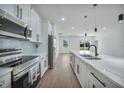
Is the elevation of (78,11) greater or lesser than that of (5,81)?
greater

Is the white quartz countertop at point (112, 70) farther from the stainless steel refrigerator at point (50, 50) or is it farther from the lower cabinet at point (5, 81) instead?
the stainless steel refrigerator at point (50, 50)

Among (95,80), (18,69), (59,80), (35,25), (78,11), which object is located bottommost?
(59,80)

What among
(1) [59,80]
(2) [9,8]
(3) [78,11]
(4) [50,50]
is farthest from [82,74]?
(4) [50,50]

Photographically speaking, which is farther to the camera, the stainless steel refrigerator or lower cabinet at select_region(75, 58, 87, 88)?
the stainless steel refrigerator

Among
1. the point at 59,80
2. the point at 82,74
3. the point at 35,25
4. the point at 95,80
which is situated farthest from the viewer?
the point at 35,25

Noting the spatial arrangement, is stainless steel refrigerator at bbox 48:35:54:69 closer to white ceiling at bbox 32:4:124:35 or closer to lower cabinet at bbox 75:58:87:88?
white ceiling at bbox 32:4:124:35

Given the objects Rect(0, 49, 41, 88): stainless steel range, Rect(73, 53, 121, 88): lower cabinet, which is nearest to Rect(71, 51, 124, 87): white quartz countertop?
Rect(73, 53, 121, 88): lower cabinet

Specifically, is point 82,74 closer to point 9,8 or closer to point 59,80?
point 59,80

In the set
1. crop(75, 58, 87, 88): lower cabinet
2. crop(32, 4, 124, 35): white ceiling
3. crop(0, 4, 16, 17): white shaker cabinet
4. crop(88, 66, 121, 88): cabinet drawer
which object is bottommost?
crop(75, 58, 87, 88): lower cabinet

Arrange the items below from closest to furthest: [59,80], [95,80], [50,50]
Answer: [95,80]
[59,80]
[50,50]

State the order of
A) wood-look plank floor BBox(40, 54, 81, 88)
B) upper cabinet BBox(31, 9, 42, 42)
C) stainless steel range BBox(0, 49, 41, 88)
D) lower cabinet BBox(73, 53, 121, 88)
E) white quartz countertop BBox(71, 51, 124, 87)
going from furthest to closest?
upper cabinet BBox(31, 9, 42, 42) → wood-look plank floor BBox(40, 54, 81, 88) → stainless steel range BBox(0, 49, 41, 88) → lower cabinet BBox(73, 53, 121, 88) → white quartz countertop BBox(71, 51, 124, 87)

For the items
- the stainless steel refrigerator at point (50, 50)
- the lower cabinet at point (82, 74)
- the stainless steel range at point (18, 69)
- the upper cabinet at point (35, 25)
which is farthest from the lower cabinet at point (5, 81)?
the stainless steel refrigerator at point (50, 50)
